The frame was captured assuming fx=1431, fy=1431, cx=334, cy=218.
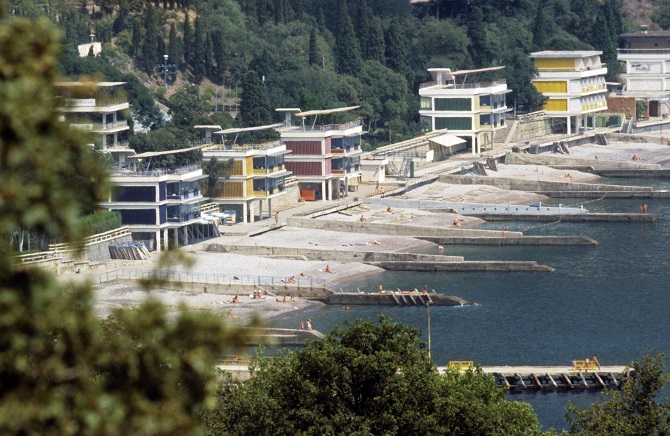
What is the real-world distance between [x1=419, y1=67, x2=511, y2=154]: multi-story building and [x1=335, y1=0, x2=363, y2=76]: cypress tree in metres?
5.14

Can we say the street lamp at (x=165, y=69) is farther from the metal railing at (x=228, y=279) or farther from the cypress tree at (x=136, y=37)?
the metal railing at (x=228, y=279)

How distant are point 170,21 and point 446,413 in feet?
248

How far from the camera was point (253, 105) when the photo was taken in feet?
253

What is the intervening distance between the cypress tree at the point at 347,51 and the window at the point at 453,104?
6526mm

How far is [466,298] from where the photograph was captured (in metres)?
51.5

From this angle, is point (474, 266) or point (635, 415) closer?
point (635, 415)

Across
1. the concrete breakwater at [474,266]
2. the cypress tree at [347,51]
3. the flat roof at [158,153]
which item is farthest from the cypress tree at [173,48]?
the concrete breakwater at [474,266]

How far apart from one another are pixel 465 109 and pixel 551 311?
42755 millimetres

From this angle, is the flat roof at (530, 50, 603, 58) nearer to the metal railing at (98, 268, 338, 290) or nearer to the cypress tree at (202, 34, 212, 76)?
the cypress tree at (202, 34, 212, 76)

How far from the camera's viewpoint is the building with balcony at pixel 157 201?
186 ft

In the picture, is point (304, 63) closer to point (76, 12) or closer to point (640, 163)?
point (76, 12)

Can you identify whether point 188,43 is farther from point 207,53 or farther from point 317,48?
point 317,48

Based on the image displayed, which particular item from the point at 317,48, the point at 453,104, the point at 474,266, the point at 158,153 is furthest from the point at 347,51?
the point at 474,266

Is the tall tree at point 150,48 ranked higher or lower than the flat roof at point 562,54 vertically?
higher
